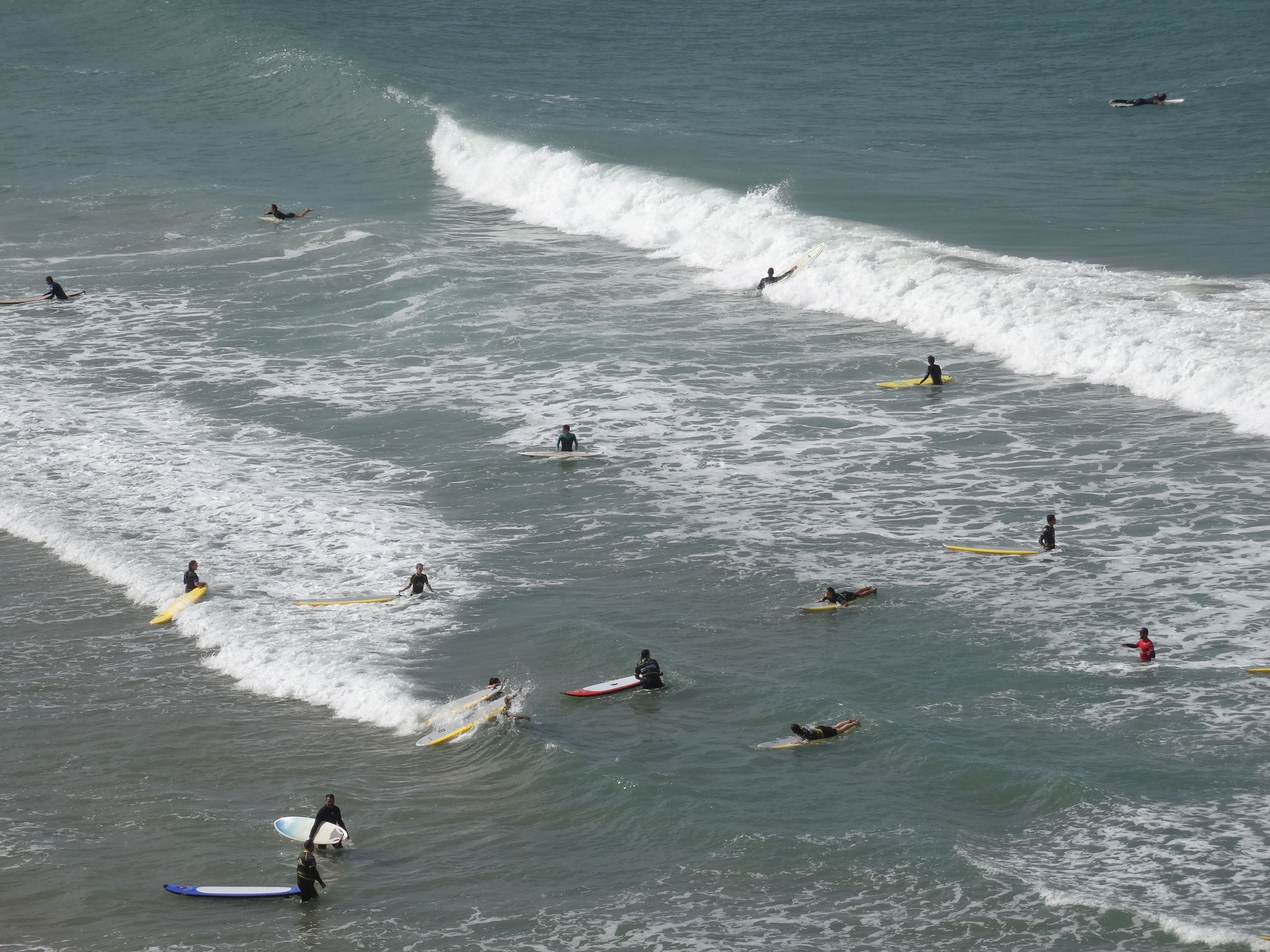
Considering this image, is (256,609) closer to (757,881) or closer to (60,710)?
(60,710)

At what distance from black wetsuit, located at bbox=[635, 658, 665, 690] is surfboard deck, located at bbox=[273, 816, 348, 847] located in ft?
15.7

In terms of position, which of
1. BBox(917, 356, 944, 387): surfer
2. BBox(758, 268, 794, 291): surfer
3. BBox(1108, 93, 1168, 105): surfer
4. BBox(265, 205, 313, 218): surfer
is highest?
BBox(1108, 93, 1168, 105): surfer

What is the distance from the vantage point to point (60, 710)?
2086 centimetres

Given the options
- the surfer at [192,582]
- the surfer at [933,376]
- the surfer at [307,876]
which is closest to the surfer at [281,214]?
the surfer at [933,376]

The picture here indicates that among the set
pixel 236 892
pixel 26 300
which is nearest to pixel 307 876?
pixel 236 892

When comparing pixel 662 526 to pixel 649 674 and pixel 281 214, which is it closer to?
pixel 649 674

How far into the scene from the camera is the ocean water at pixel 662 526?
54.1 ft

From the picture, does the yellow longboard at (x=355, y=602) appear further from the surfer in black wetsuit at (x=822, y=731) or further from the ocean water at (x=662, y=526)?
the surfer in black wetsuit at (x=822, y=731)

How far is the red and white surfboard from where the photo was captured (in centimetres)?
2050

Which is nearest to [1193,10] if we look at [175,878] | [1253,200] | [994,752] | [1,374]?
[1253,200]

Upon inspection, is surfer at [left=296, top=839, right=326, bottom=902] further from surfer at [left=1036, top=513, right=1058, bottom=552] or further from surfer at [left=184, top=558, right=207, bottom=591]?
surfer at [left=1036, top=513, right=1058, bottom=552]

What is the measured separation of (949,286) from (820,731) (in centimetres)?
2242

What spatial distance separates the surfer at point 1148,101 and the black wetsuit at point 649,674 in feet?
145

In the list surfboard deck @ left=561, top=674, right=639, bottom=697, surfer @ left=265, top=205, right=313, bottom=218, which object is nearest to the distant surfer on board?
surfer @ left=265, top=205, right=313, bottom=218
